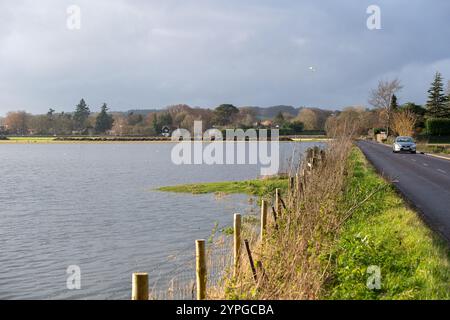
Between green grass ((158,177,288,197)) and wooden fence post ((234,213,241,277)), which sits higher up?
wooden fence post ((234,213,241,277))

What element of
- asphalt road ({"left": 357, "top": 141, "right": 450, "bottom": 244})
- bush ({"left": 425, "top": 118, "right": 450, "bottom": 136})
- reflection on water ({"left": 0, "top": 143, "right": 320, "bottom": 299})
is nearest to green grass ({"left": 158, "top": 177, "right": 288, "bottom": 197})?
reflection on water ({"left": 0, "top": 143, "right": 320, "bottom": 299})

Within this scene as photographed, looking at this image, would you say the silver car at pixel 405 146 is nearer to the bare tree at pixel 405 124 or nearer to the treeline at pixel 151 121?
the bare tree at pixel 405 124

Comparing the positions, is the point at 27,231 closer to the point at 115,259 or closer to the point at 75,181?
the point at 115,259

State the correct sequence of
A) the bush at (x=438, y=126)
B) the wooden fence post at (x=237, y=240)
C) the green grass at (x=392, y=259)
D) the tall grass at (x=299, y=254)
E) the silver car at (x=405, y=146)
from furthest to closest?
the bush at (x=438, y=126)
the silver car at (x=405, y=146)
the wooden fence post at (x=237, y=240)
the green grass at (x=392, y=259)
the tall grass at (x=299, y=254)

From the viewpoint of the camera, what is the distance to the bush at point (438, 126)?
259ft

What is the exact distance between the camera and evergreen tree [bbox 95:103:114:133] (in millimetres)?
188250

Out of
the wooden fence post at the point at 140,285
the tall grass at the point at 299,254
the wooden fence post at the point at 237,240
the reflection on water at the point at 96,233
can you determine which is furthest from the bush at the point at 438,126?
the wooden fence post at the point at 140,285

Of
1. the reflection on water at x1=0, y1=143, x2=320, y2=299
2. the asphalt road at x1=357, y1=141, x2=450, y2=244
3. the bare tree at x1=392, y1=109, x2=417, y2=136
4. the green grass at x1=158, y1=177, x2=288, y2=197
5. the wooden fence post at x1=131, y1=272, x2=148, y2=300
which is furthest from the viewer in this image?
the bare tree at x1=392, y1=109, x2=417, y2=136

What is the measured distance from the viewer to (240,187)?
1336 inches

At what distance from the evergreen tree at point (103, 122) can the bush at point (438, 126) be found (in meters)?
128

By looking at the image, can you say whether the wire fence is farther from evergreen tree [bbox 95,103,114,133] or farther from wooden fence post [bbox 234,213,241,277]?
evergreen tree [bbox 95,103,114,133]

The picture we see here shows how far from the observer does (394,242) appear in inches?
486

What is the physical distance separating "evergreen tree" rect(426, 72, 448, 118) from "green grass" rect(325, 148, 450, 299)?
87.8m

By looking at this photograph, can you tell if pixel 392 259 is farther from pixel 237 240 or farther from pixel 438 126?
pixel 438 126
